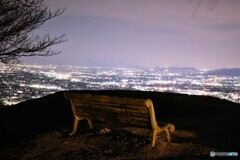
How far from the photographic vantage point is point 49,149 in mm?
6375

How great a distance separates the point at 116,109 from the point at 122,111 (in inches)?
6.6

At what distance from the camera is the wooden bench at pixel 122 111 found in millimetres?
5898

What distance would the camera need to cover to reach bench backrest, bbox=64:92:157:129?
5.88 m

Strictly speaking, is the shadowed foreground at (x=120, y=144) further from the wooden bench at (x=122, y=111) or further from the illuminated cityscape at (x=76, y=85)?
the illuminated cityscape at (x=76, y=85)

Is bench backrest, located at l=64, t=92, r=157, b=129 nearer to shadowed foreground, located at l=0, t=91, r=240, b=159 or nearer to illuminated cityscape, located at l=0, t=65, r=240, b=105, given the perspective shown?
shadowed foreground, located at l=0, t=91, r=240, b=159

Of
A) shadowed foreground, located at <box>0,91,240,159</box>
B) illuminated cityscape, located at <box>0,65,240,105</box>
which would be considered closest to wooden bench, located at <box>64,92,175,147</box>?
shadowed foreground, located at <box>0,91,240,159</box>

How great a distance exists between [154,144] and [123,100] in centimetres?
113

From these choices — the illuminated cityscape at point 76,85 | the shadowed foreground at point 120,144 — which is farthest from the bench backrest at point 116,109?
the illuminated cityscape at point 76,85

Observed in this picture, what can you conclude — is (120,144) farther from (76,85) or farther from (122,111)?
(76,85)

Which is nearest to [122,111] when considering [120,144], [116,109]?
[116,109]

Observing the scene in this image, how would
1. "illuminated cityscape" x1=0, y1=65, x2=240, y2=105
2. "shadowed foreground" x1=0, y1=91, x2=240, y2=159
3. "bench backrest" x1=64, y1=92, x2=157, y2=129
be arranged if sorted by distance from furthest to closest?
"illuminated cityscape" x1=0, y1=65, x2=240, y2=105
"bench backrest" x1=64, y1=92, x2=157, y2=129
"shadowed foreground" x1=0, y1=91, x2=240, y2=159

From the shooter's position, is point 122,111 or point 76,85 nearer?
point 122,111

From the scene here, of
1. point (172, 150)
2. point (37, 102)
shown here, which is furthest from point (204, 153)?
point (37, 102)

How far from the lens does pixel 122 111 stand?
20.6ft
